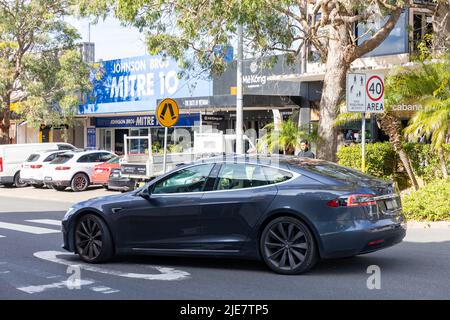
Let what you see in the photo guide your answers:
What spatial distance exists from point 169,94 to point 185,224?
23.7m

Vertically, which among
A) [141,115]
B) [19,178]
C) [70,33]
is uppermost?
[70,33]

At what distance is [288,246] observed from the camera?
820 centimetres

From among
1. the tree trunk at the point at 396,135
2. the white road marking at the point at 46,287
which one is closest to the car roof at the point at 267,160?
the white road marking at the point at 46,287

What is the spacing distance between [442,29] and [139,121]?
67.4 feet

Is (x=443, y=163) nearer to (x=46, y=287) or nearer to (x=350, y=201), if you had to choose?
(x=350, y=201)

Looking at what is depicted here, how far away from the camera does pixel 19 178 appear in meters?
28.3

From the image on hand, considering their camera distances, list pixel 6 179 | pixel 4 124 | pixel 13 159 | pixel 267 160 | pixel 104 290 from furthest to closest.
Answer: pixel 4 124
pixel 13 159
pixel 6 179
pixel 267 160
pixel 104 290

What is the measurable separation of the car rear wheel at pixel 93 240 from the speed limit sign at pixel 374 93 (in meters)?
7.14

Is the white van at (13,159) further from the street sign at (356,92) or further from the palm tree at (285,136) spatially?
the street sign at (356,92)

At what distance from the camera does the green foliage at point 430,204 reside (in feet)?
44.1

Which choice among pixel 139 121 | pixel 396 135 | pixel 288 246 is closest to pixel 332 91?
pixel 396 135
